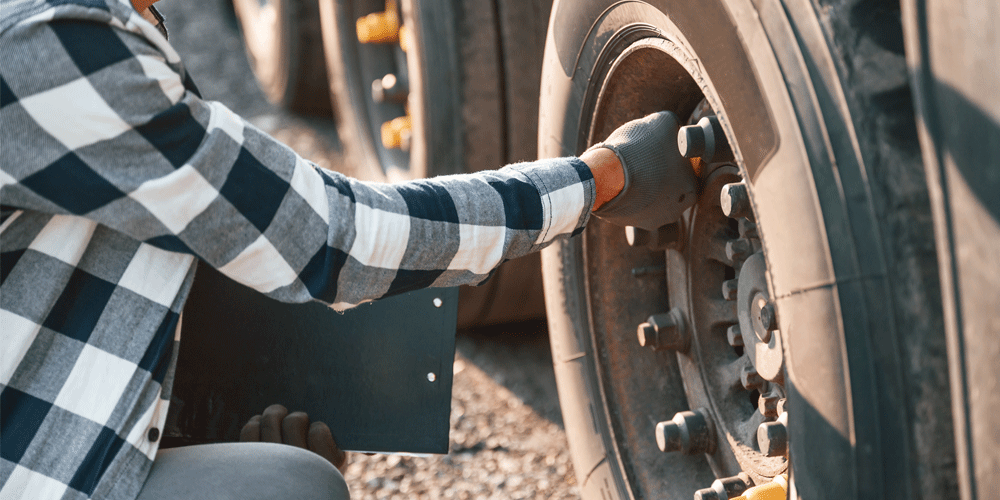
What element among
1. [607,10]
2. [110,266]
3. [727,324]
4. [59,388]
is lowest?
[727,324]

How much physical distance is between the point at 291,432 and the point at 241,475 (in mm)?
234

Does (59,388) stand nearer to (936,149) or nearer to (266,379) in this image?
(266,379)

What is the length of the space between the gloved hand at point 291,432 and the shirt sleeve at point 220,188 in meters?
0.36

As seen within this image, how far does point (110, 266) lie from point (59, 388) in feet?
0.47

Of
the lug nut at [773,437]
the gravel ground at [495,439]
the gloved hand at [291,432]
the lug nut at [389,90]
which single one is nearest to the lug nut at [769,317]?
the lug nut at [773,437]

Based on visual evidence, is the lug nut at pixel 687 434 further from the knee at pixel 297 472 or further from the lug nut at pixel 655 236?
the knee at pixel 297 472

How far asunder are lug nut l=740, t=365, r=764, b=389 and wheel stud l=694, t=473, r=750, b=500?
4.4 inches

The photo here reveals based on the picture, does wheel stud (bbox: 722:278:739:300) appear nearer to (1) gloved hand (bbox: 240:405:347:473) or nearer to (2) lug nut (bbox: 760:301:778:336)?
(2) lug nut (bbox: 760:301:778:336)

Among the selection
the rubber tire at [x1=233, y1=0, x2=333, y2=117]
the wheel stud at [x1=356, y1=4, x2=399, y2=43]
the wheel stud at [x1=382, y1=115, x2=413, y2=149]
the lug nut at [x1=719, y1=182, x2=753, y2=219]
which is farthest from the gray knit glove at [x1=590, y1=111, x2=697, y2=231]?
the rubber tire at [x1=233, y1=0, x2=333, y2=117]

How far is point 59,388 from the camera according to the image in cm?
90

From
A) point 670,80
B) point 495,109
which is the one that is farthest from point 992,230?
point 495,109


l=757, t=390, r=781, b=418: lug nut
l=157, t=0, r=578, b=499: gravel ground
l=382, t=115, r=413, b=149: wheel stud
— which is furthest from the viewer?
l=382, t=115, r=413, b=149: wheel stud

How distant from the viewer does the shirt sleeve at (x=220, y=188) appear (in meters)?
0.77

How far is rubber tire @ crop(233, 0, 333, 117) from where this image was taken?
313cm
